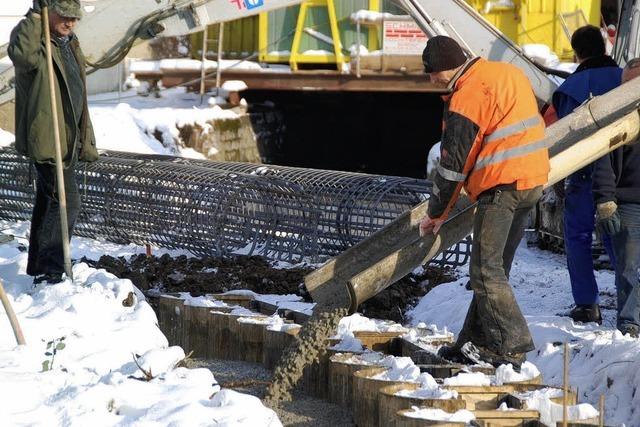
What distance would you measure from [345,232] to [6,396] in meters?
5.86

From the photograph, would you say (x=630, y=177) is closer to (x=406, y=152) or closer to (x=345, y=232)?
(x=345, y=232)

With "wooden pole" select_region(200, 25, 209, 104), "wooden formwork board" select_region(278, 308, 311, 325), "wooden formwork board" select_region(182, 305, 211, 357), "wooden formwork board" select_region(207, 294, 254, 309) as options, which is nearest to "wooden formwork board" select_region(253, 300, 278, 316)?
"wooden formwork board" select_region(207, 294, 254, 309)

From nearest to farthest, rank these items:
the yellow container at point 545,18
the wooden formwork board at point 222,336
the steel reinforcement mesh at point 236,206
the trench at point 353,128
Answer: the wooden formwork board at point 222,336, the steel reinforcement mesh at point 236,206, the yellow container at point 545,18, the trench at point 353,128

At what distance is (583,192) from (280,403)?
291 centimetres

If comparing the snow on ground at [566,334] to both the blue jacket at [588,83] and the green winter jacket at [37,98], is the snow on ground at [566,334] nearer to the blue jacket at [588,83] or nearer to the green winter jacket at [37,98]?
the blue jacket at [588,83]

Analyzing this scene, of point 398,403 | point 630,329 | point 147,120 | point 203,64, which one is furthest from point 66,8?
A: point 203,64

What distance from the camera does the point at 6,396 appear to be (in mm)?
5668

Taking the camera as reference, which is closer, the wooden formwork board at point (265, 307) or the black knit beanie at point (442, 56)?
the black knit beanie at point (442, 56)

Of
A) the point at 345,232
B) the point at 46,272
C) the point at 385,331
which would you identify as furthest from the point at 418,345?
the point at 345,232

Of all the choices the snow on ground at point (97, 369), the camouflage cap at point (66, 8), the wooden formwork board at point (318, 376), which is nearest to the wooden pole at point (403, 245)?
the wooden formwork board at point (318, 376)

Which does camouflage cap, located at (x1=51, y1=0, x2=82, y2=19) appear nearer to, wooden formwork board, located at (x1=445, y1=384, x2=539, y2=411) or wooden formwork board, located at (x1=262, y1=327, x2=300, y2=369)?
wooden formwork board, located at (x1=262, y1=327, x2=300, y2=369)

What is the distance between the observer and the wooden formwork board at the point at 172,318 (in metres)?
8.69

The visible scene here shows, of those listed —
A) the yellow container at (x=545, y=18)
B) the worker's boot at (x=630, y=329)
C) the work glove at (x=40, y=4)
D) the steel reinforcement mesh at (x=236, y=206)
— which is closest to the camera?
the worker's boot at (x=630, y=329)

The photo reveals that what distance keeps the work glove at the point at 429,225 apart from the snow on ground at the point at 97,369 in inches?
62.4
